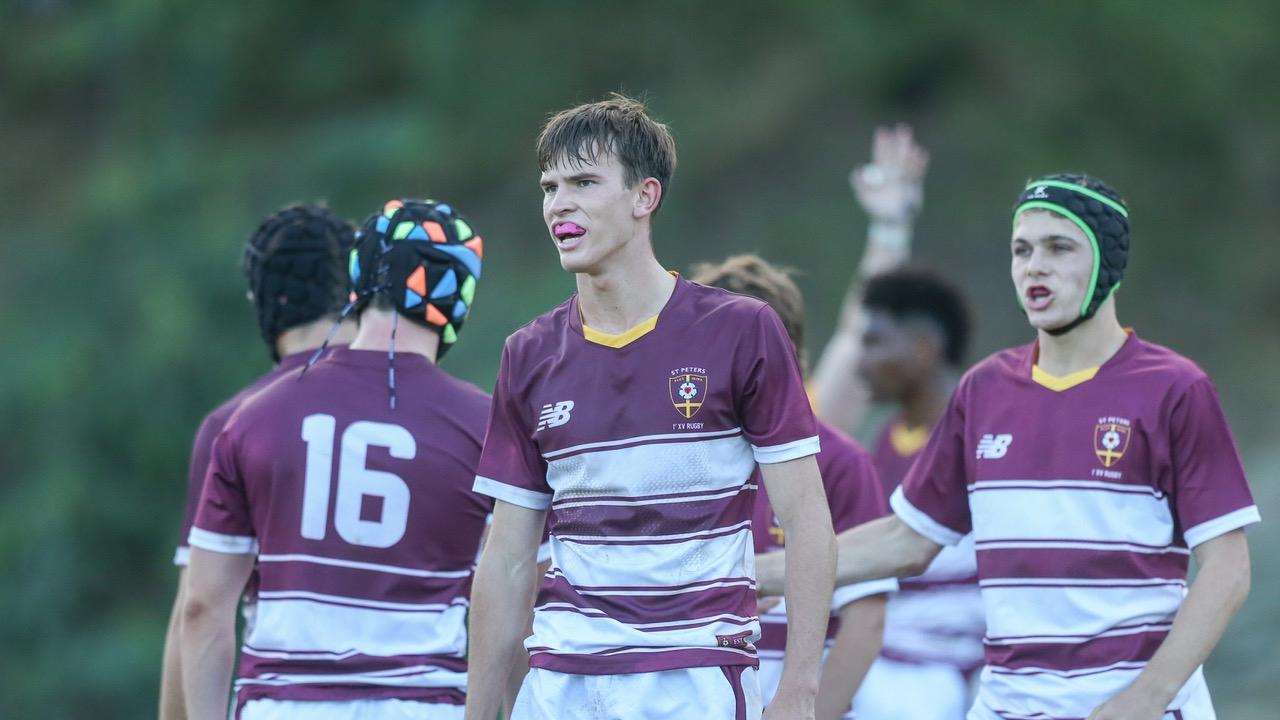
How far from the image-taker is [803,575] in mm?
3320

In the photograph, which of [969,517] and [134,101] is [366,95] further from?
[969,517]

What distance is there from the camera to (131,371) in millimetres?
12727

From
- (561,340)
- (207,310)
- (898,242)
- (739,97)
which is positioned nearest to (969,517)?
(561,340)

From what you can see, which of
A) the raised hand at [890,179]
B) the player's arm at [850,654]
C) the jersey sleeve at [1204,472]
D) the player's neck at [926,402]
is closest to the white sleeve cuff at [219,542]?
the player's arm at [850,654]

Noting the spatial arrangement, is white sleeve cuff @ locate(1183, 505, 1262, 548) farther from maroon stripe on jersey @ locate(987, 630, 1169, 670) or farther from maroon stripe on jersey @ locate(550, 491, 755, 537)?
maroon stripe on jersey @ locate(550, 491, 755, 537)

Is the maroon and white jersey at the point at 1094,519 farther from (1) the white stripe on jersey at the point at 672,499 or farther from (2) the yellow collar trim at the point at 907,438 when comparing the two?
(2) the yellow collar trim at the point at 907,438

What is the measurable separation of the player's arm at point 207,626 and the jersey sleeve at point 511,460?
851 mm

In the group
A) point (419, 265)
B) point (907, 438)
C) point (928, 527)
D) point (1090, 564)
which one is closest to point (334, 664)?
point (419, 265)

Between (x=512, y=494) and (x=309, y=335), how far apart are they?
4.02 feet

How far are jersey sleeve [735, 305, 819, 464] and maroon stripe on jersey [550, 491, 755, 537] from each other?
13cm

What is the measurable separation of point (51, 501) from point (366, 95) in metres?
4.81

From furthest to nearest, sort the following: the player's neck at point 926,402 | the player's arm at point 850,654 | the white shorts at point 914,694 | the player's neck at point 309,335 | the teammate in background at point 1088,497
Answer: the player's neck at point 926,402 < the white shorts at point 914,694 < the player's neck at point 309,335 < the player's arm at point 850,654 < the teammate in background at point 1088,497

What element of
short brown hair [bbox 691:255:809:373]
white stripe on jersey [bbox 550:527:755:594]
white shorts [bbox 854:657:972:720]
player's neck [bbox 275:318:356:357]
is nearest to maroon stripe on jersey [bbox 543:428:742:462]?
white stripe on jersey [bbox 550:527:755:594]

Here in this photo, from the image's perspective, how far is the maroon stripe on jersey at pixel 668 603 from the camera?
3352mm
